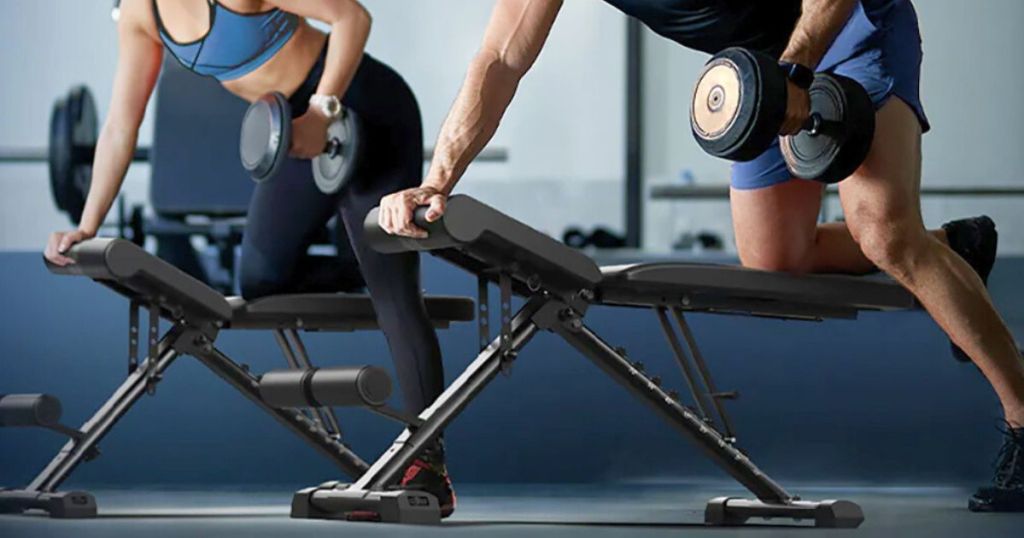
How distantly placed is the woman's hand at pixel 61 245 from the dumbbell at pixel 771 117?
1.48 m

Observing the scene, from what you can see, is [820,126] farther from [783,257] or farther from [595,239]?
[595,239]

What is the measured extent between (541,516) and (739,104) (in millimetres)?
989

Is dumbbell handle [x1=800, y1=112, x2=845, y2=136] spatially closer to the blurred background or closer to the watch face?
the watch face

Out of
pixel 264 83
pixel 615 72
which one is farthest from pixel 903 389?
pixel 264 83

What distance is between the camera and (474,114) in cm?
268

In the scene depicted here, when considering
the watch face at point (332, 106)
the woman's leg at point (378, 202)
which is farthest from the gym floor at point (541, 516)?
the watch face at point (332, 106)

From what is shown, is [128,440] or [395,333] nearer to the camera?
[395,333]

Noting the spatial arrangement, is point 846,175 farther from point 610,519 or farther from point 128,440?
point 128,440

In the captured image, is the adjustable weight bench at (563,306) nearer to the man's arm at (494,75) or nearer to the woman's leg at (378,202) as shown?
the man's arm at (494,75)

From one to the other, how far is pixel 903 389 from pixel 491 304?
1.09 m

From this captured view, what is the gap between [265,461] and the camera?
14.1 feet

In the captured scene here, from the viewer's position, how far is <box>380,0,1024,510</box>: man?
255cm

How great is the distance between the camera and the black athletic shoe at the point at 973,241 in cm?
286

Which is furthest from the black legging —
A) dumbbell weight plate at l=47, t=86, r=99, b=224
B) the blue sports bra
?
dumbbell weight plate at l=47, t=86, r=99, b=224
